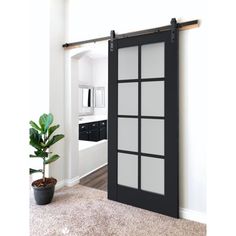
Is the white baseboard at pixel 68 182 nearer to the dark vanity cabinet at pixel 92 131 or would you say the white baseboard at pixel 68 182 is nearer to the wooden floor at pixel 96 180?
the wooden floor at pixel 96 180

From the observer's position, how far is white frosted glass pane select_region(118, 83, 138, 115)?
2555 mm

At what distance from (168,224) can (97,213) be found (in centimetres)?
85

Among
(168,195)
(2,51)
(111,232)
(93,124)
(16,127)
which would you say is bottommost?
(111,232)

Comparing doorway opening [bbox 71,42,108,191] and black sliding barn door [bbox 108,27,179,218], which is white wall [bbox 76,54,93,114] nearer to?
doorway opening [bbox 71,42,108,191]

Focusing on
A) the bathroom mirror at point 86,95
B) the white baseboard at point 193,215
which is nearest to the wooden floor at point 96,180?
the white baseboard at point 193,215

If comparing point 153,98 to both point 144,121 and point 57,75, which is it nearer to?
point 144,121

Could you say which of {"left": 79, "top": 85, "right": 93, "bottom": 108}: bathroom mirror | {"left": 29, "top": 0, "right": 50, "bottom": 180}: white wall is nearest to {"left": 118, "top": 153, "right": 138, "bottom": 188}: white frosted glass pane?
{"left": 29, "top": 0, "right": 50, "bottom": 180}: white wall

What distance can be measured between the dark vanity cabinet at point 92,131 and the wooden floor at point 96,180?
148 centimetres

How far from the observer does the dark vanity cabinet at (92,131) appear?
5160 mm

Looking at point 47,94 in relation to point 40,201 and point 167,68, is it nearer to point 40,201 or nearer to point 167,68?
point 40,201

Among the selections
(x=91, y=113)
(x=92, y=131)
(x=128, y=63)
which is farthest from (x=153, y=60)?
(x=91, y=113)

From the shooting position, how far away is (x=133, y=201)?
257 centimetres

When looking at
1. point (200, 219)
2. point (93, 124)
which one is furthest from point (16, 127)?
point (93, 124)

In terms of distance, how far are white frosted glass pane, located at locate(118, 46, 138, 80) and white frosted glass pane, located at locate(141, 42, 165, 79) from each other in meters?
0.10
